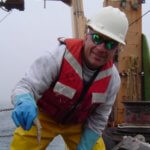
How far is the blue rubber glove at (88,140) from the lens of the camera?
4840 mm

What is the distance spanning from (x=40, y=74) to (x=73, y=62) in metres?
0.30

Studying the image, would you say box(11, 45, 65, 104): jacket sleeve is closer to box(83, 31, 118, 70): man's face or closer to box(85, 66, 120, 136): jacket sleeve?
box(83, 31, 118, 70): man's face

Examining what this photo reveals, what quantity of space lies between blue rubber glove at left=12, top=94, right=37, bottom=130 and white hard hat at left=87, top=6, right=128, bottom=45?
0.86 m

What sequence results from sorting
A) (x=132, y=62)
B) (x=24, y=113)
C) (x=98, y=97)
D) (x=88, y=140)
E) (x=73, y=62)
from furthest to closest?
(x=132, y=62)
(x=88, y=140)
(x=98, y=97)
(x=73, y=62)
(x=24, y=113)

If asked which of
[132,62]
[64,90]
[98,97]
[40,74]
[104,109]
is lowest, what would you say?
[132,62]

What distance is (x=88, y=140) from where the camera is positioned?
4.87 m

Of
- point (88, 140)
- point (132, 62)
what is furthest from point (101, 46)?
point (132, 62)

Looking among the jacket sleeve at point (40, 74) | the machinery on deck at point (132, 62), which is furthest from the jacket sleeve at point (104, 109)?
the machinery on deck at point (132, 62)

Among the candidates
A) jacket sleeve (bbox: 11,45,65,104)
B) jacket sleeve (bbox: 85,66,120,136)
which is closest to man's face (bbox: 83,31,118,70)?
jacket sleeve (bbox: 11,45,65,104)

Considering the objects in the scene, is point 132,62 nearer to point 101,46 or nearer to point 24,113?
point 101,46

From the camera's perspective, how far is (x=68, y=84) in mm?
4480

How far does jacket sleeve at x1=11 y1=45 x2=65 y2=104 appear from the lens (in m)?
4.31

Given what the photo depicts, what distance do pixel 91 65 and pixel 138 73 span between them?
13.8 ft

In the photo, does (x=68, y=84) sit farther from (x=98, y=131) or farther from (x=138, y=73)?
(x=138, y=73)
